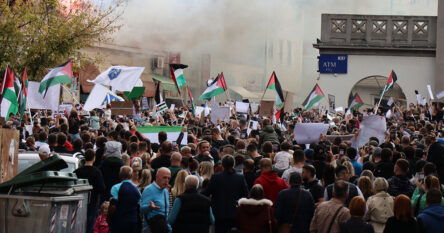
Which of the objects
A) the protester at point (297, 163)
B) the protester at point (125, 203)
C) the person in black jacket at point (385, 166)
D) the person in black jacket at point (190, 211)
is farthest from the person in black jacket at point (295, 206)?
the person in black jacket at point (385, 166)

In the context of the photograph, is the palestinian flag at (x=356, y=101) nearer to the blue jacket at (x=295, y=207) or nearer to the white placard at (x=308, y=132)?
the white placard at (x=308, y=132)

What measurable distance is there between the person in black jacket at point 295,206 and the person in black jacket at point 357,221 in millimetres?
1107

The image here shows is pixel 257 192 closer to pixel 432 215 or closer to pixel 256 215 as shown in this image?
pixel 256 215

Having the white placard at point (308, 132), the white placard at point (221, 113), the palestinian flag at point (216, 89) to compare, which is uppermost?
the palestinian flag at point (216, 89)

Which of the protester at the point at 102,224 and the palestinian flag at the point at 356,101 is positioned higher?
the palestinian flag at the point at 356,101

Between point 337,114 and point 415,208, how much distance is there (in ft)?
58.5

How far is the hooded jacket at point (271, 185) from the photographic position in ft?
37.6

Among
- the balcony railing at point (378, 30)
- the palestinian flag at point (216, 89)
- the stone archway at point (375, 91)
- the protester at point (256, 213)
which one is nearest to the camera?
the protester at point (256, 213)

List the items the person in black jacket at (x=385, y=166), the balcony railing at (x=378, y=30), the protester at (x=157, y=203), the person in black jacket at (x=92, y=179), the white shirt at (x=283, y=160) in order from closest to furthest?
1. the protester at (x=157, y=203)
2. the person in black jacket at (x=92, y=179)
3. the person in black jacket at (x=385, y=166)
4. the white shirt at (x=283, y=160)
5. the balcony railing at (x=378, y=30)

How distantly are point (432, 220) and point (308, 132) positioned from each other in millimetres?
6930

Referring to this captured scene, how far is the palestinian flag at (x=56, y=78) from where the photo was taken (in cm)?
1970

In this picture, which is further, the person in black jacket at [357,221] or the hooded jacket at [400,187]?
the hooded jacket at [400,187]

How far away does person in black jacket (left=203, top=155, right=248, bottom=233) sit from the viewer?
11.4m

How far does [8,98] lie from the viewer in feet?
61.4
